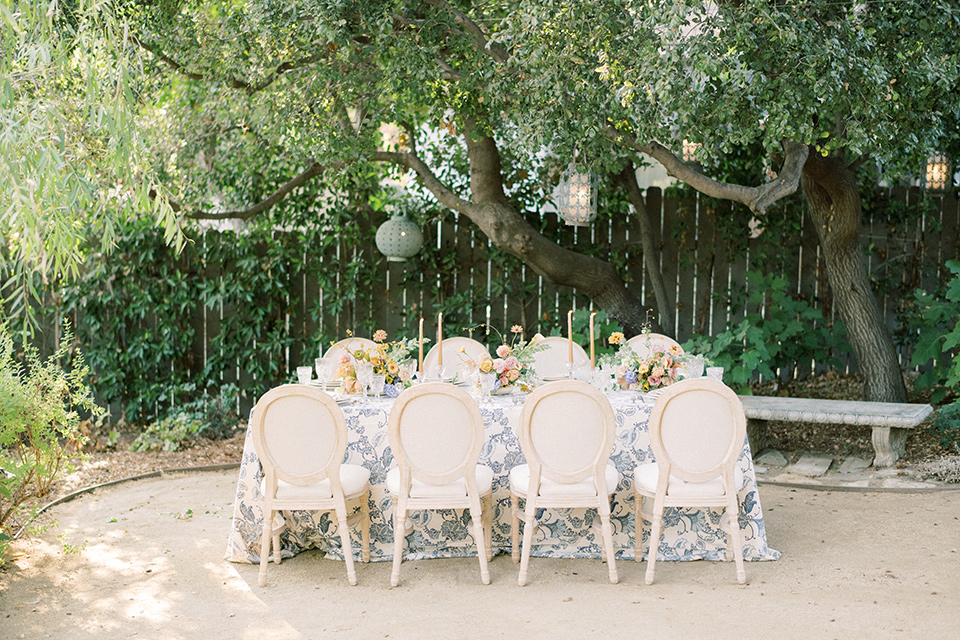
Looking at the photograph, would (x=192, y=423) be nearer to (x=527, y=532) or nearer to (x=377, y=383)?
(x=377, y=383)

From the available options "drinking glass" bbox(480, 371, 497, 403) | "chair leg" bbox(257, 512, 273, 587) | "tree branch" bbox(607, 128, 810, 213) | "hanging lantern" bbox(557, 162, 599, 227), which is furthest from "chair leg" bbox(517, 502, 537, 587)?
"hanging lantern" bbox(557, 162, 599, 227)

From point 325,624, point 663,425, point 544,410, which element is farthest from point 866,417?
point 325,624

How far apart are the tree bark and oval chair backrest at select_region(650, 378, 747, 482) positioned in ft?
10.1

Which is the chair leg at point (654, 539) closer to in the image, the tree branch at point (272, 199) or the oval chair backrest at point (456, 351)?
the oval chair backrest at point (456, 351)

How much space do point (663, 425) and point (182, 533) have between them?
253 centimetres

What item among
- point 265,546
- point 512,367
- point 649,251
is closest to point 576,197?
point 649,251

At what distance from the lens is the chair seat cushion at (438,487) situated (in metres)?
3.70

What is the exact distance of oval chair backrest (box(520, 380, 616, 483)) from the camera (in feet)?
12.0

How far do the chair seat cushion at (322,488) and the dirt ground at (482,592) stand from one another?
40cm

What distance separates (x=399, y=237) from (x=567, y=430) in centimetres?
338

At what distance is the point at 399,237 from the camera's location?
22.0 feet

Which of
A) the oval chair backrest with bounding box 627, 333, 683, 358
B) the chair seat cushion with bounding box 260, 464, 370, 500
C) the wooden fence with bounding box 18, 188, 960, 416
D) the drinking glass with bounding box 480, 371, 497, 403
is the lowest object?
the chair seat cushion with bounding box 260, 464, 370, 500

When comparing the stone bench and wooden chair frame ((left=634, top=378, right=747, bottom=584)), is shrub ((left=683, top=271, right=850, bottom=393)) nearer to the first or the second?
the stone bench

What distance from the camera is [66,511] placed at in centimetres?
490
